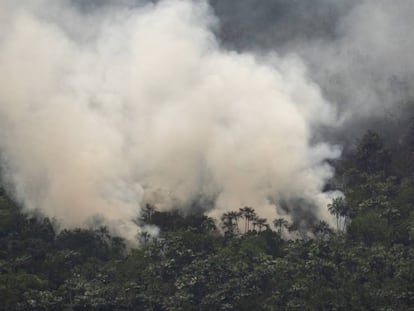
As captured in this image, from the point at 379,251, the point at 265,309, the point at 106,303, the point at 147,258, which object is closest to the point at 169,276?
the point at 147,258

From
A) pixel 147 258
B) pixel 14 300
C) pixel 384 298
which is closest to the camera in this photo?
pixel 384 298

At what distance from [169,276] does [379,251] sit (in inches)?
2112

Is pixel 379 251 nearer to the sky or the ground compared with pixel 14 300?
nearer to the sky

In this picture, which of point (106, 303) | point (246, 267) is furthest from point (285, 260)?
→ point (106, 303)

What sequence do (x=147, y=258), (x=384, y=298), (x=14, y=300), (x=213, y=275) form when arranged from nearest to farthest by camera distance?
(x=384, y=298) < (x=14, y=300) < (x=213, y=275) < (x=147, y=258)

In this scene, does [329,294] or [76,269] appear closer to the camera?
[329,294]

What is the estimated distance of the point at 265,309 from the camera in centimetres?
16375

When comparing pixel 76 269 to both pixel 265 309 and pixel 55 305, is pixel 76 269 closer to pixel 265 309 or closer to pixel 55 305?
pixel 55 305

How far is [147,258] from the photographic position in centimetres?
19862

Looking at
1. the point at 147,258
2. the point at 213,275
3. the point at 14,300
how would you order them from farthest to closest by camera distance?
the point at 147,258, the point at 213,275, the point at 14,300

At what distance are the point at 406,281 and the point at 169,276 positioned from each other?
201 feet

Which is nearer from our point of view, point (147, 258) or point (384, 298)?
point (384, 298)

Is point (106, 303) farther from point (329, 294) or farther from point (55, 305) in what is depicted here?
point (329, 294)

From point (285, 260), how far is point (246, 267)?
10.2 m
